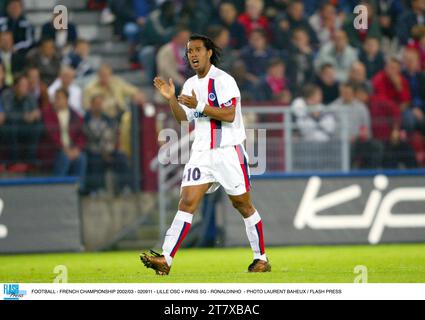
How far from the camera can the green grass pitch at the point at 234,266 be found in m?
11.0

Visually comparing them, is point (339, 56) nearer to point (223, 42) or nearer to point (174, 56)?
point (223, 42)

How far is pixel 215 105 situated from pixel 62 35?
9338mm

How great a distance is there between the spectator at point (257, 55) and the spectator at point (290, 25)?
1.88ft

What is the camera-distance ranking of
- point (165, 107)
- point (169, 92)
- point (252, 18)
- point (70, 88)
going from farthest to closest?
1. point (252, 18)
2. point (70, 88)
3. point (165, 107)
4. point (169, 92)

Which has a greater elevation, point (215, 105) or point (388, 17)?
point (388, 17)

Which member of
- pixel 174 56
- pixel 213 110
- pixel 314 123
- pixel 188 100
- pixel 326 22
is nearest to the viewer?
pixel 188 100

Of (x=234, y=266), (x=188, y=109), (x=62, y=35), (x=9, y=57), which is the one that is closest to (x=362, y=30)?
(x=62, y=35)

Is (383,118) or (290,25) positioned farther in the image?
(290,25)

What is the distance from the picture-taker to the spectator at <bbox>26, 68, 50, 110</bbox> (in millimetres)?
17938

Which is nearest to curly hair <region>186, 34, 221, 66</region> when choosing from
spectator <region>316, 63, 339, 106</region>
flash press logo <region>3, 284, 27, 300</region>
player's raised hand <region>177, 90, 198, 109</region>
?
player's raised hand <region>177, 90, 198, 109</region>

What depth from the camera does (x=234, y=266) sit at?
12.6 metres

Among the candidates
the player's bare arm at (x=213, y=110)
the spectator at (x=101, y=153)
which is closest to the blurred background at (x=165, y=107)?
the spectator at (x=101, y=153)

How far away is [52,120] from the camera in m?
17.6

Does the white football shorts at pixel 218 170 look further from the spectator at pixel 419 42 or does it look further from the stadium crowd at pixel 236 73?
the spectator at pixel 419 42
